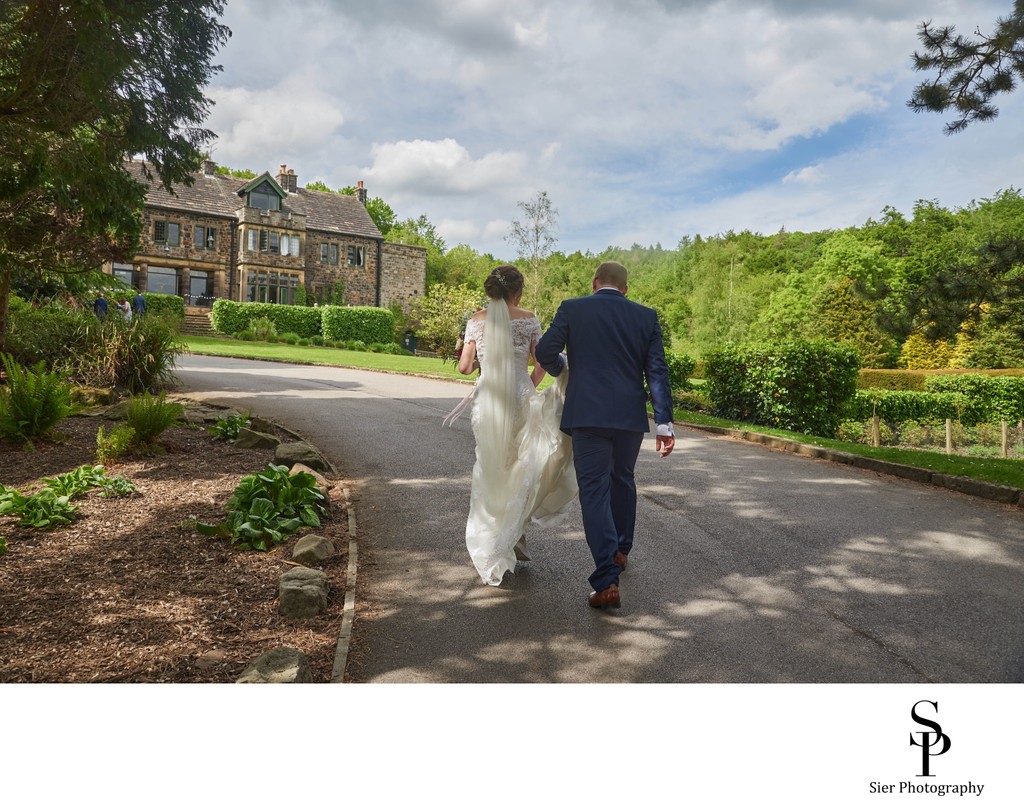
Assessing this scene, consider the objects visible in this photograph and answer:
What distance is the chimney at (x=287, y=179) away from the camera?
153 feet

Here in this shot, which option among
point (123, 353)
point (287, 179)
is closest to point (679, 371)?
point (123, 353)

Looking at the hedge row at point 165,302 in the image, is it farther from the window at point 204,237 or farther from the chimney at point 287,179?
the chimney at point 287,179

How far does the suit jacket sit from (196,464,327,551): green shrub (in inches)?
91.5

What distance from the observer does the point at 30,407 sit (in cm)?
792

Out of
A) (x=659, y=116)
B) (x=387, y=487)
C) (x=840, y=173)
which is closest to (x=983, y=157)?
(x=840, y=173)

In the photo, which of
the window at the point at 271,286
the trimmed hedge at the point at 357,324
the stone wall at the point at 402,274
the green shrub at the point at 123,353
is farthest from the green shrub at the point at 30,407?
the stone wall at the point at 402,274

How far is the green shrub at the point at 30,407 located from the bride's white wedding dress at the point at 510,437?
5974 mm

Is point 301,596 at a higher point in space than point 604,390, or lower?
lower

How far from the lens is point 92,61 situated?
527 cm

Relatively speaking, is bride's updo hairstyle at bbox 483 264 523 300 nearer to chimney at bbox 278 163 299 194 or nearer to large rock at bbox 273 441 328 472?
large rock at bbox 273 441 328 472

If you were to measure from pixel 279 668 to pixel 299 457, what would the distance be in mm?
4047

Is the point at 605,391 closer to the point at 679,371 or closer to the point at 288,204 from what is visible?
the point at 679,371

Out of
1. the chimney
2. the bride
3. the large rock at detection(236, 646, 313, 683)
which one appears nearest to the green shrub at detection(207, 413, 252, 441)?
the bride

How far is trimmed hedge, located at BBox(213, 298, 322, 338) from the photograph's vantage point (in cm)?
3647
